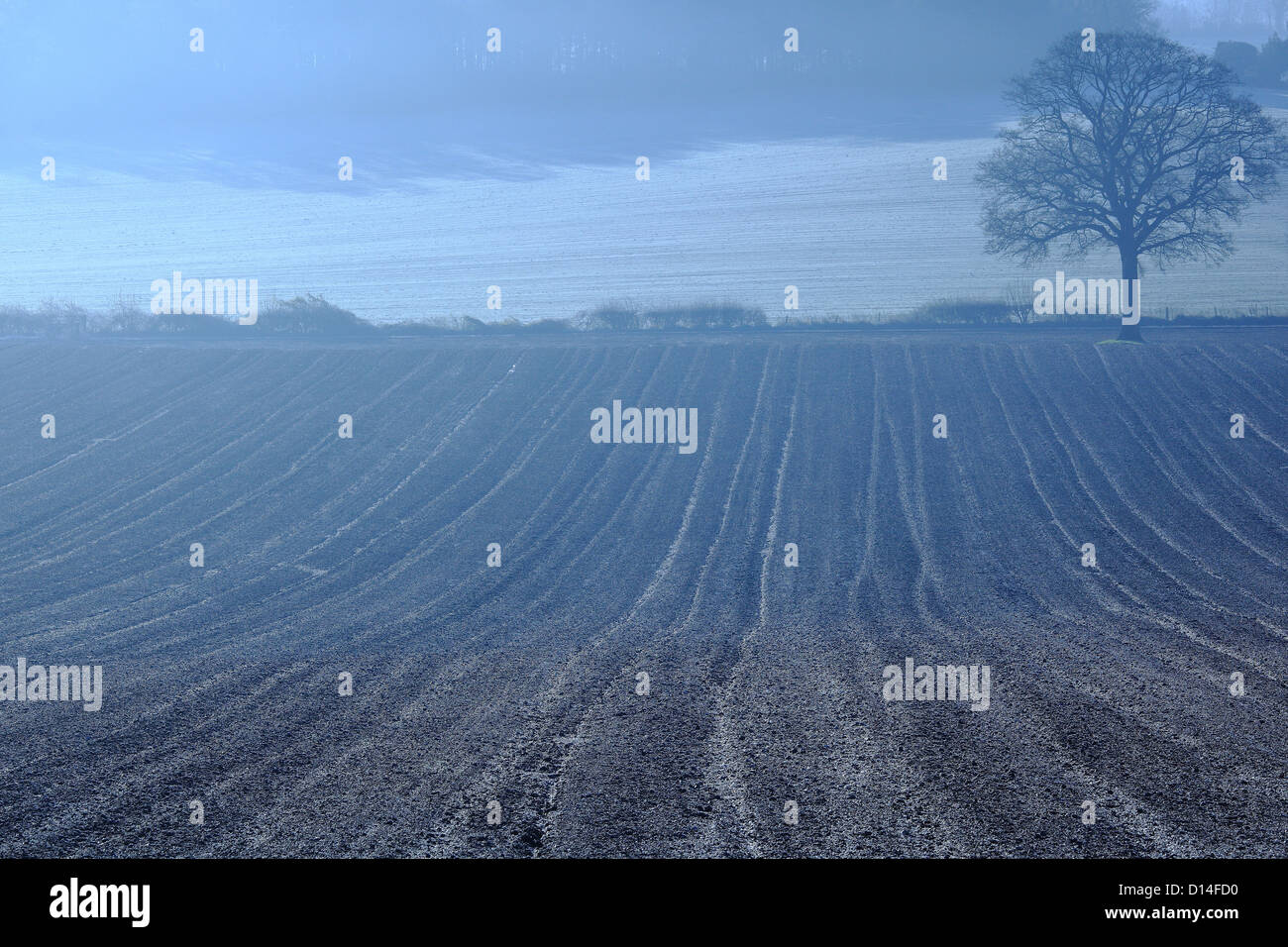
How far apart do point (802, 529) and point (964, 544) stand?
2.62 metres

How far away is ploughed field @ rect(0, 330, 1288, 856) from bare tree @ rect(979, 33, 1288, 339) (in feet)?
11.8

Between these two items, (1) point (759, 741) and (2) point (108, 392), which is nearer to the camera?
(1) point (759, 741)

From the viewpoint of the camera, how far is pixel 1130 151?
3344 centimetres

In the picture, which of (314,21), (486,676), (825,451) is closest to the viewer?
(486,676)

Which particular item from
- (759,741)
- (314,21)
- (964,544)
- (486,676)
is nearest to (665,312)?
(964,544)

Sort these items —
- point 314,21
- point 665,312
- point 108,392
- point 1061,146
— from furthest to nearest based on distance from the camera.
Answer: point 314,21, point 665,312, point 1061,146, point 108,392

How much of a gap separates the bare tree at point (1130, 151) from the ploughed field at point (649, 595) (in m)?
3.60

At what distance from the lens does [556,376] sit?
92.9 ft

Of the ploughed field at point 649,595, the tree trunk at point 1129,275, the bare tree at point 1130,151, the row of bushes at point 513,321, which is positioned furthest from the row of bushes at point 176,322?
the tree trunk at point 1129,275

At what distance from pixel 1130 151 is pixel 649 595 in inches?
1006

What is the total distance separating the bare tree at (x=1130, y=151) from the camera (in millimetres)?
31984

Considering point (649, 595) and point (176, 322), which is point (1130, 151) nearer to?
point (649, 595)

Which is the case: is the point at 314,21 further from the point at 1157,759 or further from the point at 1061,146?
the point at 1157,759

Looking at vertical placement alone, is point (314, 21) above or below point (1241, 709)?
above
